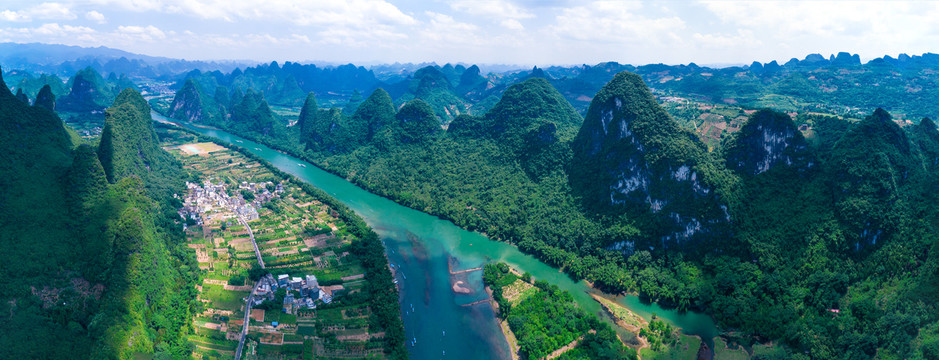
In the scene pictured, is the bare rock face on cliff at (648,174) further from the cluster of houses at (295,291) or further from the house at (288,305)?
the house at (288,305)

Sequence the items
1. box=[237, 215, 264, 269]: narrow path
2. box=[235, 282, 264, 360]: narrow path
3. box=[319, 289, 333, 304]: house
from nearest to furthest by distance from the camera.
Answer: box=[235, 282, 264, 360]: narrow path
box=[319, 289, 333, 304]: house
box=[237, 215, 264, 269]: narrow path

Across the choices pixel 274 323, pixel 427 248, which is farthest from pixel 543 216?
pixel 274 323

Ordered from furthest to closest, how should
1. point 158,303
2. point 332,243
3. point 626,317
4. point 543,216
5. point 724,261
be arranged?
point 543,216, point 332,243, point 724,261, point 626,317, point 158,303

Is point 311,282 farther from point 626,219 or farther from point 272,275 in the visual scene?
point 626,219

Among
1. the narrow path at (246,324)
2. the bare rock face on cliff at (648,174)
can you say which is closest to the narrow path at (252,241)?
the narrow path at (246,324)

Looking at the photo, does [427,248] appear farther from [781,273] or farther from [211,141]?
[211,141]

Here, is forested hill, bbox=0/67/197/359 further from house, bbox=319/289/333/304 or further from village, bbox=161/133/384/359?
house, bbox=319/289/333/304

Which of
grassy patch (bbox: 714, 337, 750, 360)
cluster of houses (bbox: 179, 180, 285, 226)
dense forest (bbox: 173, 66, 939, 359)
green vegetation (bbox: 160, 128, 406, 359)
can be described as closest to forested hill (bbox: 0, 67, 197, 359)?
green vegetation (bbox: 160, 128, 406, 359)
